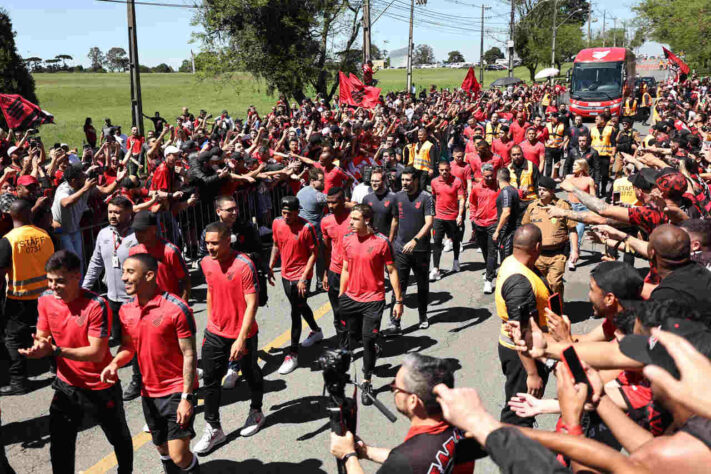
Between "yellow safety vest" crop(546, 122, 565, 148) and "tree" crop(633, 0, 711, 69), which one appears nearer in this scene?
"yellow safety vest" crop(546, 122, 565, 148)

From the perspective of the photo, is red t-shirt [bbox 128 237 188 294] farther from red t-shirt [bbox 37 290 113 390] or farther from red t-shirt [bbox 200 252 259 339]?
red t-shirt [bbox 37 290 113 390]

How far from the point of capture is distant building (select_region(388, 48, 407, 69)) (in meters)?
128

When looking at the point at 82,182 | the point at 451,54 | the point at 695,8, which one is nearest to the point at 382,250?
the point at 82,182

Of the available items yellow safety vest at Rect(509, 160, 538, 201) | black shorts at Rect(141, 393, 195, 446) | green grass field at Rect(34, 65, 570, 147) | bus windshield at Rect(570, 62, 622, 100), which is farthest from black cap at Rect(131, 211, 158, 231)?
green grass field at Rect(34, 65, 570, 147)

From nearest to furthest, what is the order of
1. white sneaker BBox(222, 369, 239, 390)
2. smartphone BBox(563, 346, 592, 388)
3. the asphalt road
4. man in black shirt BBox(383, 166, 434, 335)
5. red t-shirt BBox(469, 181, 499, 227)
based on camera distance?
smartphone BBox(563, 346, 592, 388)
the asphalt road
white sneaker BBox(222, 369, 239, 390)
man in black shirt BBox(383, 166, 434, 335)
red t-shirt BBox(469, 181, 499, 227)

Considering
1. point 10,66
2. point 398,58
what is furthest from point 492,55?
point 10,66

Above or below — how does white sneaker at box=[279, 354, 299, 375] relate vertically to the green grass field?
below

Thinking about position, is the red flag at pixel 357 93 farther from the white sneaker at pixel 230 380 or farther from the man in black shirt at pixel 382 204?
the white sneaker at pixel 230 380

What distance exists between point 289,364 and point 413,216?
8.51ft

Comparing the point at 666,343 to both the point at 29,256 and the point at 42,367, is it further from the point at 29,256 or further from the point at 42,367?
the point at 42,367

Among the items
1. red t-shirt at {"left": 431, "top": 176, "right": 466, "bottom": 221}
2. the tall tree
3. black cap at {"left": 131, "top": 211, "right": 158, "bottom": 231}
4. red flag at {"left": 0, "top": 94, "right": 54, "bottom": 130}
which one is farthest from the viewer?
the tall tree

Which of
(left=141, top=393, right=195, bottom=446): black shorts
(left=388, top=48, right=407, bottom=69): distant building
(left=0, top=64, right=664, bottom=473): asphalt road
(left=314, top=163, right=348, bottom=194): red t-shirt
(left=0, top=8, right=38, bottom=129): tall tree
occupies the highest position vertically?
(left=388, top=48, right=407, bottom=69): distant building

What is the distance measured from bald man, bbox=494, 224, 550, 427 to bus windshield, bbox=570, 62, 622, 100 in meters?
27.6

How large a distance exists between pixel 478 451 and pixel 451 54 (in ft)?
644
